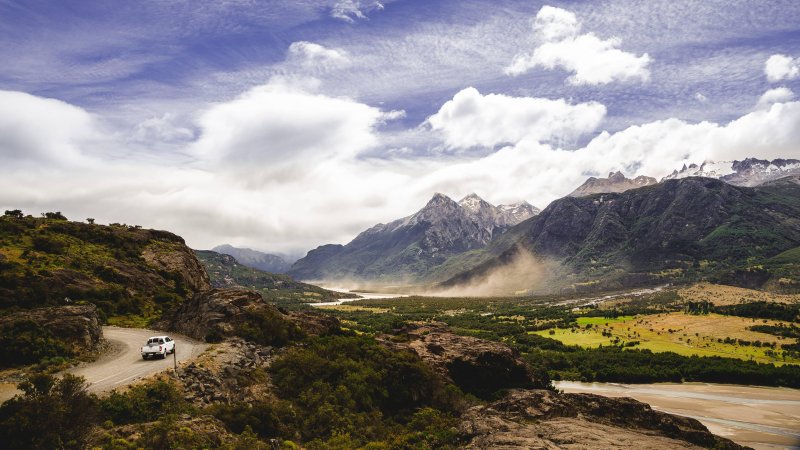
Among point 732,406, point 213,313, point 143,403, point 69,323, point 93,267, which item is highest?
point 93,267

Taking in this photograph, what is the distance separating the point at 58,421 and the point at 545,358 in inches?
4011

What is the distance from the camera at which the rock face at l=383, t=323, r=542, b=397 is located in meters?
54.0

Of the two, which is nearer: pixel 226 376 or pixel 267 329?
pixel 226 376

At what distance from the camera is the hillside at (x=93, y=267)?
5084cm

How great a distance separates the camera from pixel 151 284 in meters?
66.5

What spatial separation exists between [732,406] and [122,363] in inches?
3663

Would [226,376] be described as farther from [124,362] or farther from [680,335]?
[680,335]

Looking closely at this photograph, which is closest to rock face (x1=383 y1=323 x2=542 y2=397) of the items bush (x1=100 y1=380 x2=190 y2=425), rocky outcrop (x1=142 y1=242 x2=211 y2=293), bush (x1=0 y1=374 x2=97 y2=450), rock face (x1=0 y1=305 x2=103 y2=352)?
bush (x1=100 y1=380 x2=190 y2=425)

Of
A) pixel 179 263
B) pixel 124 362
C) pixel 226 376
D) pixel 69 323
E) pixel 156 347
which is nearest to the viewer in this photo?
pixel 226 376

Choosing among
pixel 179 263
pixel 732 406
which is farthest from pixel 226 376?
pixel 732 406

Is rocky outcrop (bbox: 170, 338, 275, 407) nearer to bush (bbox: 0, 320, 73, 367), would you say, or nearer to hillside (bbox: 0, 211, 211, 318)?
bush (bbox: 0, 320, 73, 367)

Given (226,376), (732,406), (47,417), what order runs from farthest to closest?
(732,406), (226,376), (47,417)

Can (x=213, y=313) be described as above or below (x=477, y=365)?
above

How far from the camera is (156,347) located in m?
37.8
